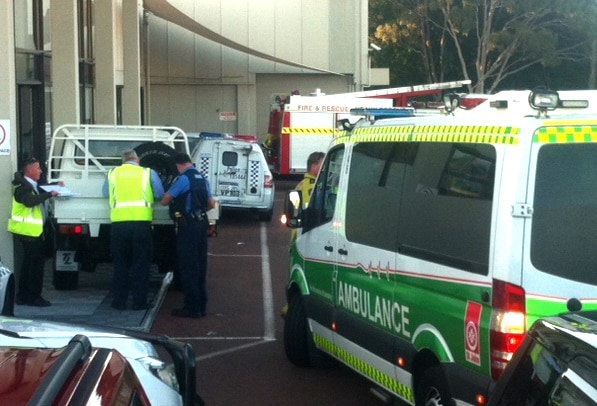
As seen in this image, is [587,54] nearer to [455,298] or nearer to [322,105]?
[322,105]

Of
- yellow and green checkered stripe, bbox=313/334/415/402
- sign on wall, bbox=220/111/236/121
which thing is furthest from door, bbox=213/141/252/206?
sign on wall, bbox=220/111/236/121

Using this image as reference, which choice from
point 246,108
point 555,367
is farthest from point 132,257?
point 246,108

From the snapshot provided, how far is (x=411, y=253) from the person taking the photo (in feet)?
22.8

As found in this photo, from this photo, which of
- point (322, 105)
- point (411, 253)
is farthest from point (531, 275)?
point (322, 105)

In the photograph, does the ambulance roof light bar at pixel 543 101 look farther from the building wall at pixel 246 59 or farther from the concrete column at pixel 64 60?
the building wall at pixel 246 59

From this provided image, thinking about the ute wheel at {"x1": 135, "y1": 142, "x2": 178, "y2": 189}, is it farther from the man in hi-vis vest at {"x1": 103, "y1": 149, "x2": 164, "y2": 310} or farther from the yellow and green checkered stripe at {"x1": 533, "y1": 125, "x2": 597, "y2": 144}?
the yellow and green checkered stripe at {"x1": 533, "y1": 125, "x2": 597, "y2": 144}

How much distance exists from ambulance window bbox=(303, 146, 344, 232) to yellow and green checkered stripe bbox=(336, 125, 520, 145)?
0.43 metres

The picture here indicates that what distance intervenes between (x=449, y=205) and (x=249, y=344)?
487cm

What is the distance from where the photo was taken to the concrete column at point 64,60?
61.6 ft

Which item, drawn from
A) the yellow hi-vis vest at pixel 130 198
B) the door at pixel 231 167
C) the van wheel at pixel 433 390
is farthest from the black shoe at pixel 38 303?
the door at pixel 231 167

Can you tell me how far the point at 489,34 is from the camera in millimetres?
44344

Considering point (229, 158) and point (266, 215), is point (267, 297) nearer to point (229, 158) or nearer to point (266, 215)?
point (229, 158)

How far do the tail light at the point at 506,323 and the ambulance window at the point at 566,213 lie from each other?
209 mm

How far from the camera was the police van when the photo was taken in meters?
5.77
